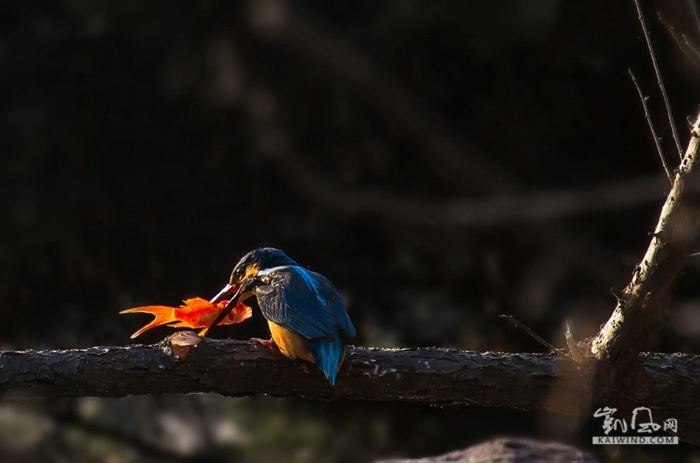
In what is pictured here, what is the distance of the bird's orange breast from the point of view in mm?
1849

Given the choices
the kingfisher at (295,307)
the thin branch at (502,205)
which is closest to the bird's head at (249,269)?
the kingfisher at (295,307)

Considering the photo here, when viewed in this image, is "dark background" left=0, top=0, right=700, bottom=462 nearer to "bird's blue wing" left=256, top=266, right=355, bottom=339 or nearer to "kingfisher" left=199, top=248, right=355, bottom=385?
"kingfisher" left=199, top=248, right=355, bottom=385

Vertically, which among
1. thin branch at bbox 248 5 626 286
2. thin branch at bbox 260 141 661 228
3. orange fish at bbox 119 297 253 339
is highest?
thin branch at bbox 248 5 626 286

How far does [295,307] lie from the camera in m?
1.95

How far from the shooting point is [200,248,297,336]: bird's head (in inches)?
85.1

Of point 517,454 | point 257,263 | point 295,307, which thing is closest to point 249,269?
point 257,263

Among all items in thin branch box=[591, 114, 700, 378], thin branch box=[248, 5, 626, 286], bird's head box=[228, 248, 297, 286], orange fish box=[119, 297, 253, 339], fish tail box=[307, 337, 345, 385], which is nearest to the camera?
thin branch box=[248, 5, 626, 286]

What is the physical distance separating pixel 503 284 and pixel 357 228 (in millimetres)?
617

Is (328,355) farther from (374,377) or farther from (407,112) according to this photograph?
(407,112)

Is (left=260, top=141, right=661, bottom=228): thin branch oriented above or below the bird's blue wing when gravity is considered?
above

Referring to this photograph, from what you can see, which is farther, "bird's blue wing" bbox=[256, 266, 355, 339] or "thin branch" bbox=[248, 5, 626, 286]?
"bird's blue wing" bbox=[256, 266, 355, 339]

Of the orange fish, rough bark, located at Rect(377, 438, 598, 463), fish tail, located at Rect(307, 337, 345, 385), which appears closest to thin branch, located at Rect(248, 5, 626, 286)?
fish tail, located at Rect(307, 337, 345, 385)

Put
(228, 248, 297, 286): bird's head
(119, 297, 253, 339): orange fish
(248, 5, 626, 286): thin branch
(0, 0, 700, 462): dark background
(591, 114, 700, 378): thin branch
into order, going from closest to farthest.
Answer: (248, 5, 626, 286): thin branch
(591, 114, 700, 378): thin branch
(119, 297, 253, 339): orange fish
(228, 248, 297, 286): bird's head
(0, 0, 700, 462): dark background

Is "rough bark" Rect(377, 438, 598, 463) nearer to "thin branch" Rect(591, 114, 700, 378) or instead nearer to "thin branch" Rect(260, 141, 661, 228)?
"thin branch" Rect(591, 114, 700, 378)
